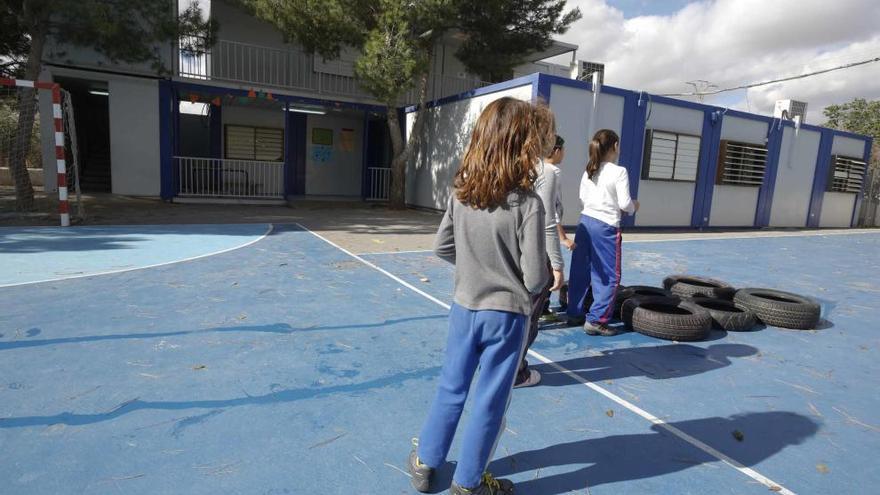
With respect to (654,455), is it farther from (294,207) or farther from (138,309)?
(294,207)

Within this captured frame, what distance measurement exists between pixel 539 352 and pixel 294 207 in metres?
12.7

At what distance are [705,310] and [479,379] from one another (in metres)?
3.37

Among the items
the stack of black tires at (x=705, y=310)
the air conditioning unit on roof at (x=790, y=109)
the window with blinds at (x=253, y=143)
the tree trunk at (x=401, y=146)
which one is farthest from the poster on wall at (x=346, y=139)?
the stack of black tires at (x=705, y=310)

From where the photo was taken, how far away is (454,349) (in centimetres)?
205

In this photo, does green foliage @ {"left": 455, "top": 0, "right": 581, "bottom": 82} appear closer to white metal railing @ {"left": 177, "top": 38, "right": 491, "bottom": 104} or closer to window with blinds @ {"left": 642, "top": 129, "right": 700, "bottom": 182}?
white metal railing @ {"left": 177, "top": 38, "right": 491, "bottom": 104}

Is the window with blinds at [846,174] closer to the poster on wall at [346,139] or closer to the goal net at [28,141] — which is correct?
the poster on wall at [346,139]

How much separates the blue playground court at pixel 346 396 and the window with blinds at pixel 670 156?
24.2 ft

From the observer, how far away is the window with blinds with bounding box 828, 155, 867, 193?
16891 millimetres

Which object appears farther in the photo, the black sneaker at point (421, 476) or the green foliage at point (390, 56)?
the green foliage at point (390, 56)

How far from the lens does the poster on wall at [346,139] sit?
20.0 metres

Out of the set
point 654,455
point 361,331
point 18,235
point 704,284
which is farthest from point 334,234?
point 654,455

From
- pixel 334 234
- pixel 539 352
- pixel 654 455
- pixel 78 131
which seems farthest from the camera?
pixel 78 131

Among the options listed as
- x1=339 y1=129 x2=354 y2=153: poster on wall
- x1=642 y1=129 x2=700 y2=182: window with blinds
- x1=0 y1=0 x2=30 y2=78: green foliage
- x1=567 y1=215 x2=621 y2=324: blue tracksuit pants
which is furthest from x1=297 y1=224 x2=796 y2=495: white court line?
x1=339 y1=129 x2=354 y2=153: poster on wall

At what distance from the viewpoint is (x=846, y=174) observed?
1742 cm
